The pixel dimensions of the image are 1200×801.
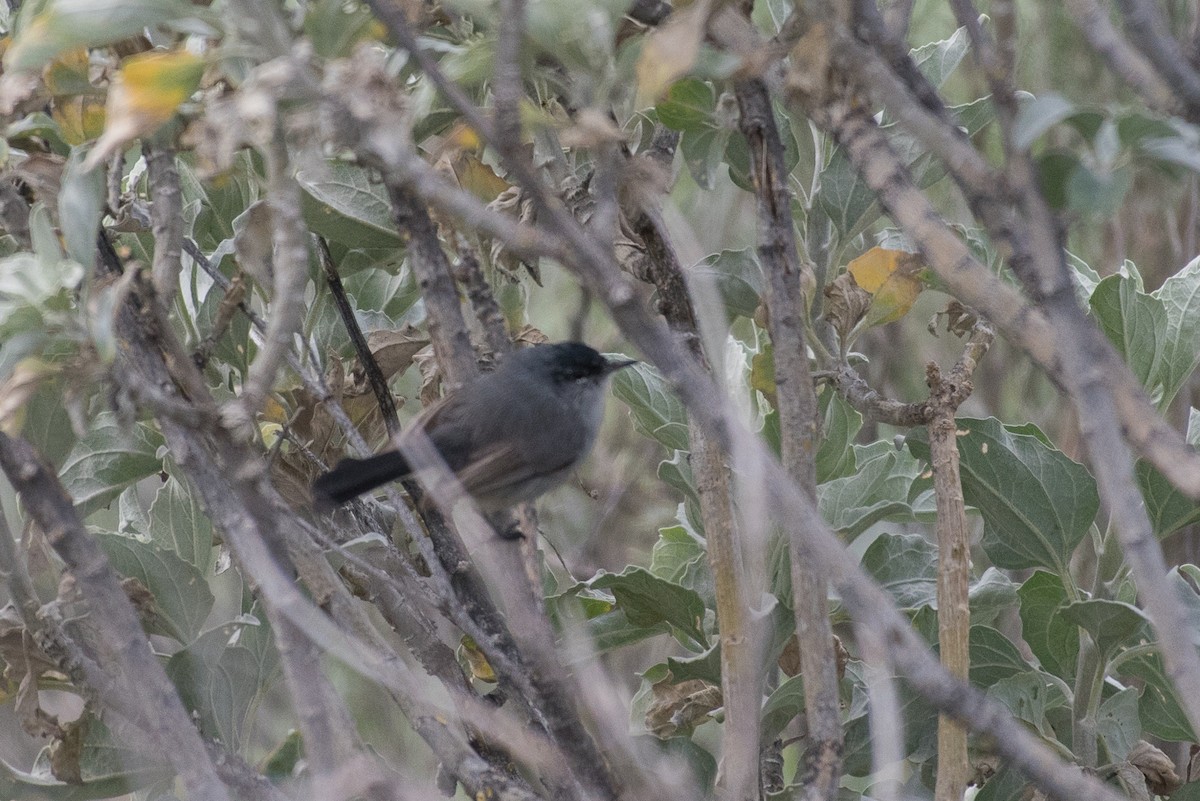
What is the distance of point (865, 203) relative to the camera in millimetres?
2074

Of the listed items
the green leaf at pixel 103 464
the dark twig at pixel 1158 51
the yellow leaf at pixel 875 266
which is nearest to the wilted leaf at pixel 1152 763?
the yellow leaf at pixel 875 266

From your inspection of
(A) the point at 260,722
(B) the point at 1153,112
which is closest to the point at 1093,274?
(B) the point at 1153,112

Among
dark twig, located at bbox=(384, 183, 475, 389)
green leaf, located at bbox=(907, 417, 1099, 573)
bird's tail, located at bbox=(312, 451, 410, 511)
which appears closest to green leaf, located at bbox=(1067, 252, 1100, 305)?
green leaf, located at bbox=(907, 417, 1099, 573)

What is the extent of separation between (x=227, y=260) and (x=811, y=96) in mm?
1276

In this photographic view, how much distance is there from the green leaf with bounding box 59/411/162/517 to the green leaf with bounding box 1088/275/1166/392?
1658 mm

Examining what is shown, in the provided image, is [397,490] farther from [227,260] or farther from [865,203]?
[865,203]

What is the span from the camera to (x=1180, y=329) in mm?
2072

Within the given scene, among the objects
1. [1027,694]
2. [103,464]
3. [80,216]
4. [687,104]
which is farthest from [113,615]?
[1027,694]

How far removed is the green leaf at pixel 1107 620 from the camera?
6.06ft

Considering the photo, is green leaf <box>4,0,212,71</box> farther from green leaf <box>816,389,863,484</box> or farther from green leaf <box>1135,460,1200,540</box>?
green leaf <box>1135,460,1200,540</box>

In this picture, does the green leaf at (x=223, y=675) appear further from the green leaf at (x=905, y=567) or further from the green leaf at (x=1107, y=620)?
the green leaf at (x=1107, y=620)

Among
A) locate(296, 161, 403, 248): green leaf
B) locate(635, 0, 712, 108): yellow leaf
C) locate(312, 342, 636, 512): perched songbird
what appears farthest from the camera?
locate(312, 342, 636, 512): perched songbird

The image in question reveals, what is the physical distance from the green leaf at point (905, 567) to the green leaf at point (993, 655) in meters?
0.12

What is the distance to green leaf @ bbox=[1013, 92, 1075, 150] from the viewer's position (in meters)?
1.14
